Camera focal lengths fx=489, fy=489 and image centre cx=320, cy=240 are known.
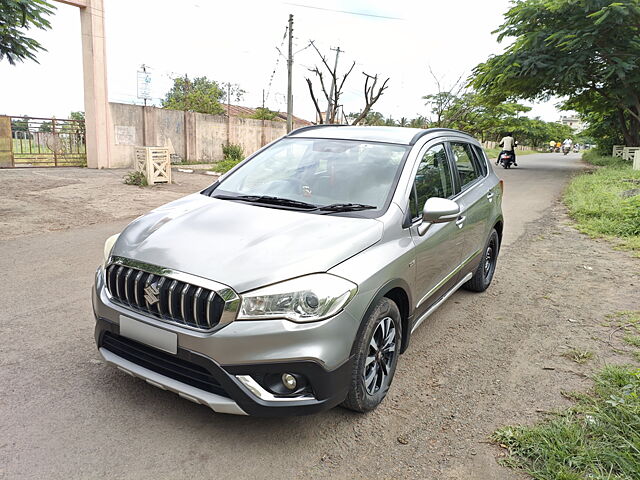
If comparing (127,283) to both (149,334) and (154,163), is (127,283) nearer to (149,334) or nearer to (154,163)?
(149,334)

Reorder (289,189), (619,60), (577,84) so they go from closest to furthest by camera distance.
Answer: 1. (289,189)
2. (619,60)
3. (577,84)

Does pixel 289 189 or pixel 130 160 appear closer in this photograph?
pixel 289 189

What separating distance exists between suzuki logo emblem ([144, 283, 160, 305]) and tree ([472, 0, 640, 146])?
17737mm

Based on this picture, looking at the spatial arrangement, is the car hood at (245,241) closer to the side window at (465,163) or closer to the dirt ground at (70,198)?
the side window at (465,163)

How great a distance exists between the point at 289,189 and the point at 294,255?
1103mm

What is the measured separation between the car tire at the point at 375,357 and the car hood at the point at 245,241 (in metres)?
0.41

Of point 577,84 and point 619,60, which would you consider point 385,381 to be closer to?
point 619,60

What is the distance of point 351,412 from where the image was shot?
291 cm

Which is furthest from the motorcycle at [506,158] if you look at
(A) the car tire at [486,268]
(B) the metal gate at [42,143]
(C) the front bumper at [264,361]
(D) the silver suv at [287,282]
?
(C) the front bumper at [264,361]

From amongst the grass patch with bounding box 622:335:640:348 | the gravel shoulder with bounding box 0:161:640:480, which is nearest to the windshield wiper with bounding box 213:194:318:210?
the gravel shoulder with bounding box 0:161:640:480

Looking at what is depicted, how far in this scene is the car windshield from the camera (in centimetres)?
337

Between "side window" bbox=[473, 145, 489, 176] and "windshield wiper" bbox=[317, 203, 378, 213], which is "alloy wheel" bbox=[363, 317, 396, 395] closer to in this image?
"windshield wiper" bbox=[317, 203, 378, 213]

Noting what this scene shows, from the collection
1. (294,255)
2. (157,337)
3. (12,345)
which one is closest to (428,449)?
(294,255)

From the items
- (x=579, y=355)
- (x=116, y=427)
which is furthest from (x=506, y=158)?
(x=116, y=427)
